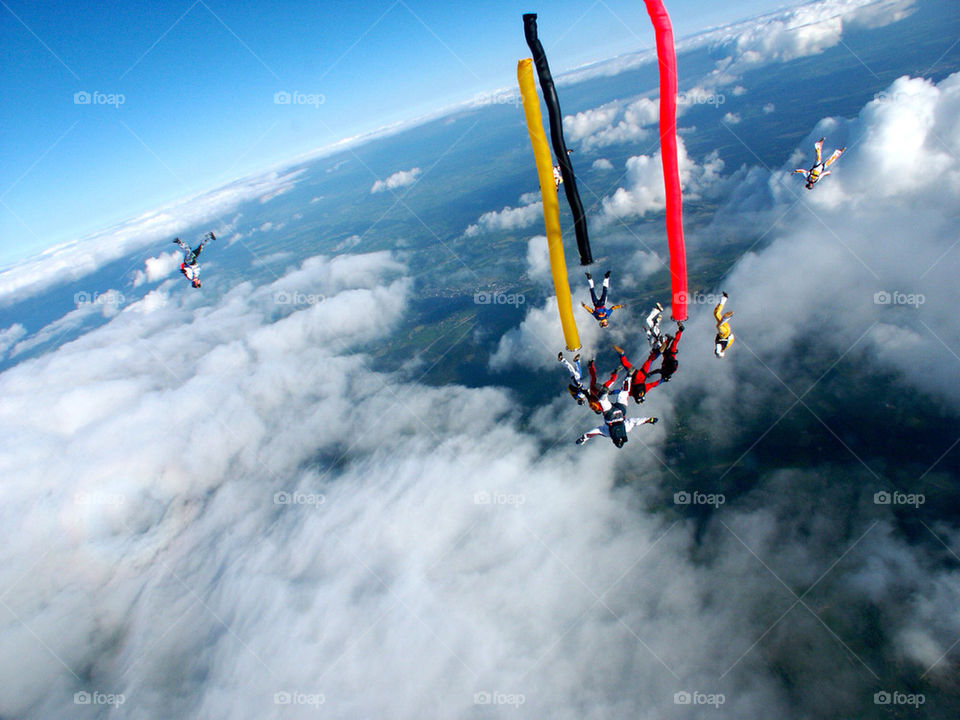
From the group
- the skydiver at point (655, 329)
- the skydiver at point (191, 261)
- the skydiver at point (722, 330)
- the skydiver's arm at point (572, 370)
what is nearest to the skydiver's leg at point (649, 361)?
the skydiver at point (655, 329)

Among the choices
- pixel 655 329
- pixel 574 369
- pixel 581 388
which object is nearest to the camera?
pixel 574 369

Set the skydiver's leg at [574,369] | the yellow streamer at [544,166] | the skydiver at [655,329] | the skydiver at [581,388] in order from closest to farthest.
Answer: the yellow streamer at [544,166] < the skydiver's leg at [574,369] < the skydiver at [581,388] < the skydiver at [655,329]

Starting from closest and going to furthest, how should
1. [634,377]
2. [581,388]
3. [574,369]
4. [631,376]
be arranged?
1. [574,369]
2. [581,388]
3. [634,377]
4. [631,376]

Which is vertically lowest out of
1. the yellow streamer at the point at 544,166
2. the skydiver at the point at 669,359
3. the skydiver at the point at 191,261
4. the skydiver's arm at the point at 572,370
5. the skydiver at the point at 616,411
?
the skydiver at the point at 616,411

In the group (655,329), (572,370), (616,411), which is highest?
(655,329)

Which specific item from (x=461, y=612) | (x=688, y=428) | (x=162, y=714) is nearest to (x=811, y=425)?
(x=688, y=428)

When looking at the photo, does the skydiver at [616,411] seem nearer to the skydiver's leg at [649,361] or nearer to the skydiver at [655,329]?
the skydiver's leg at [649,361]

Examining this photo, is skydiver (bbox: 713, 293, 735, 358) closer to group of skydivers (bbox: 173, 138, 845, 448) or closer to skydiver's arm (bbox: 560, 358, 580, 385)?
group of skydivers (bbox: 173, 138, 845, 448)

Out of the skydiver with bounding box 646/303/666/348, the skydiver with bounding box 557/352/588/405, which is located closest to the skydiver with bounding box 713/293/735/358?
the skydiver with bounding box 646/303/666/348

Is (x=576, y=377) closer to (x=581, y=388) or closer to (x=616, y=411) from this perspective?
(x=581, y=388)

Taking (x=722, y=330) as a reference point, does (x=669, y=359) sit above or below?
below

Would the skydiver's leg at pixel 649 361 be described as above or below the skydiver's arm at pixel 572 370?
below

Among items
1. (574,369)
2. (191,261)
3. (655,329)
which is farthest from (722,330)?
(191,261)
